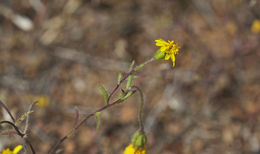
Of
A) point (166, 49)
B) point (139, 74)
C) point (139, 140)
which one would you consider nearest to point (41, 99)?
point (139, 74)

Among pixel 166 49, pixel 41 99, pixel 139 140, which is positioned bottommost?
pixel 139 140

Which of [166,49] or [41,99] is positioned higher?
[41,99]

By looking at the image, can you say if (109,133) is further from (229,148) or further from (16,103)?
(229,148)

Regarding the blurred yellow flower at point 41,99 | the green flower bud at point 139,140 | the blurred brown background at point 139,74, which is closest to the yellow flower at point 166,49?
the green flower bud at point 139,140

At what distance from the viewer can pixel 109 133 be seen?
3.39 meters

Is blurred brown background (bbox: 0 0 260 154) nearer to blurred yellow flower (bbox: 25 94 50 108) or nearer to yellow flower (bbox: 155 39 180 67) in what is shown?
blurred yellow flower (bbox: 25 94 50 108)

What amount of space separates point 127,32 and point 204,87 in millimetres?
1371

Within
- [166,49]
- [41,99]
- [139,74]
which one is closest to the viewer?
[166,49]

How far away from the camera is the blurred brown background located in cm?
337

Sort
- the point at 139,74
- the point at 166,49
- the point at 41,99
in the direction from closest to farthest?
the point at 166,49
the point at 41,99
the point at 139,74

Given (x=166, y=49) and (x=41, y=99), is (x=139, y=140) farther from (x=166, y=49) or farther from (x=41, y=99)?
(x=41, y=99)

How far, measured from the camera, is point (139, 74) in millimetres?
3590

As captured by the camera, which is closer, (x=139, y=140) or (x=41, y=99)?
(x=139, y=140)

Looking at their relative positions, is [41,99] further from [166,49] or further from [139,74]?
[166,49]
